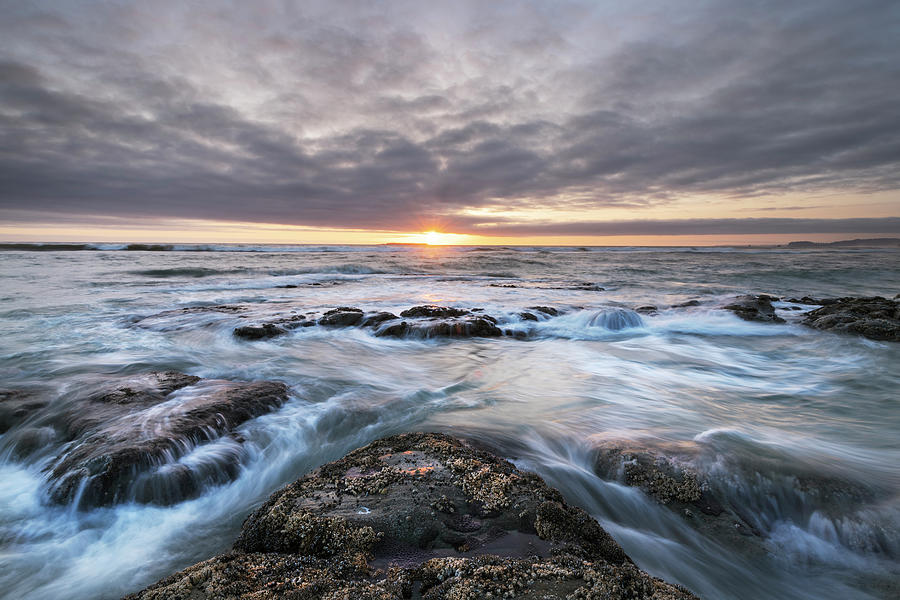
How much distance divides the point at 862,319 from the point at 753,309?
2609mm

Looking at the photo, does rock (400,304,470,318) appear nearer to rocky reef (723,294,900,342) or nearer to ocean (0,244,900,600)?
ocean (0,244,900,600)

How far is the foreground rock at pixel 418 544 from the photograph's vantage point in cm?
159

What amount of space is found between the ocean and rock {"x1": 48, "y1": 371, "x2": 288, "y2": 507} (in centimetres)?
10

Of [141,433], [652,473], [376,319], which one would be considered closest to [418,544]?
[652,473]

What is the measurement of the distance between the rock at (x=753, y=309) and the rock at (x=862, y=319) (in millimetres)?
763

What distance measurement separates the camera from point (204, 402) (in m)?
4.67

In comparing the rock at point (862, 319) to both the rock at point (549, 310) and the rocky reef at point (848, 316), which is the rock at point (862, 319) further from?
the rock at point (549, 310)

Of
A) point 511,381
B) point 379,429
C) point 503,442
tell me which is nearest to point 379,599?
point 503,442

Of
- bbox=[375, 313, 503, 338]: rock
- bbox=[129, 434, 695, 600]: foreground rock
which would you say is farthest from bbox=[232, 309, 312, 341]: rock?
bbox=[129, 434, 695, 600]: foreground rock

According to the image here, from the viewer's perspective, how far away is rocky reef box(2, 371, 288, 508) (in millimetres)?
3256

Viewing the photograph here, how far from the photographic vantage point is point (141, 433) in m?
3.81

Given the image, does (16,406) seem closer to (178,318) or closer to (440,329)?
(178,318)

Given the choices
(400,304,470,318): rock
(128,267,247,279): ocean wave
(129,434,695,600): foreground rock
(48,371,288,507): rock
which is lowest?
(128,267,247,279): ocean wave

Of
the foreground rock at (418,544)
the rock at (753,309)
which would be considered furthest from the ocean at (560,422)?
the foreground rock at (418,544)
